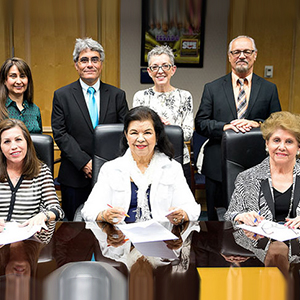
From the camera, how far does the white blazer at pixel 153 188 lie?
219 centimetres

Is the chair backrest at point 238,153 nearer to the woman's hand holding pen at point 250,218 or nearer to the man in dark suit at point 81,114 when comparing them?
the woman's hand holding pen at point 250,218

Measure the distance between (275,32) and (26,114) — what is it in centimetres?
282

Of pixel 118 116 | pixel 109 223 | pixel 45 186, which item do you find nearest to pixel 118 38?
pixel 118 116

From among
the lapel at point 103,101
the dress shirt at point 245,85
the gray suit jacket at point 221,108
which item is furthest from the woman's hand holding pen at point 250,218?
the lapel at point 103,101

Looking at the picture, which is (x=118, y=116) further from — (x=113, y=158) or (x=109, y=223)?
(x=109, y=223)

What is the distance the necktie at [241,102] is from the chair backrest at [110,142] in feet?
2.10

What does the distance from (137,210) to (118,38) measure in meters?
2.59

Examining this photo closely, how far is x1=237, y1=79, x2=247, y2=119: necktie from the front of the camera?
2854 mm

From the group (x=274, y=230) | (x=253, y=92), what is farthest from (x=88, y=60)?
(x=274, y=230)

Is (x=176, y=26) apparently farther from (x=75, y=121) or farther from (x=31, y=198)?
(x=31, y=198)

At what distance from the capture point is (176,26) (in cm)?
427

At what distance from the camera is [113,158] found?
7.97 feet

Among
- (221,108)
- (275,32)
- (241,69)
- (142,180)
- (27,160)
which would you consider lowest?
(142,180)

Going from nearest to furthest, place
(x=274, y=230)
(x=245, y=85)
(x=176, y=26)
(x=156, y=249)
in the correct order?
(x=156, y=249) < (x=274, y=230) < (x=245, y=85) < (x=176, y=26)
